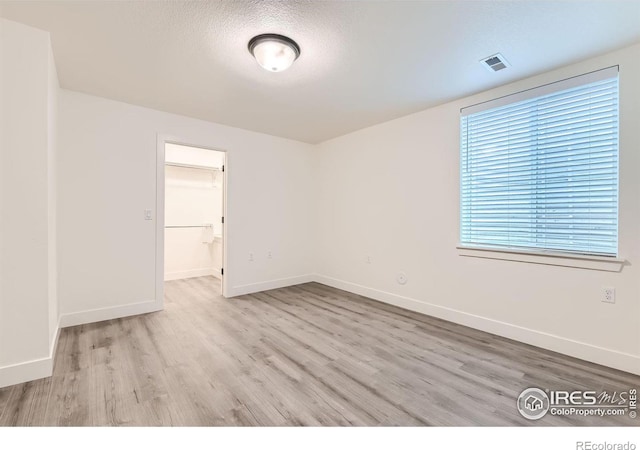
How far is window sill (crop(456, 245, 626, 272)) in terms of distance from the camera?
2238mm

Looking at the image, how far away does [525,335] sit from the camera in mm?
2662

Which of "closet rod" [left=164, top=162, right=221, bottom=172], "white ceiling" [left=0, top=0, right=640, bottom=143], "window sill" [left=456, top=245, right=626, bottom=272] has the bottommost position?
"window sill" [left=456, top=245, right=626, bottom=272]

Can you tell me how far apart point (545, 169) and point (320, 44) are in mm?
2273

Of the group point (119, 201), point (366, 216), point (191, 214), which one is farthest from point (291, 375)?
point (191, 214)

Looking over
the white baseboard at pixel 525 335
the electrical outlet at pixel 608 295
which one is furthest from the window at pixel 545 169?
the white baseboard at pixel 525 335

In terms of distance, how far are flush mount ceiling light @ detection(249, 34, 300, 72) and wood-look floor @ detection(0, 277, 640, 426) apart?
2.36m

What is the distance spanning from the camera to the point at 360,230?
14.2 feet

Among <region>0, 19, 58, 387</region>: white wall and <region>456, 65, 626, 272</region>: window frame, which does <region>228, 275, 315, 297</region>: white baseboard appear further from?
<region>456, 65, 626, 272</region>: window frame

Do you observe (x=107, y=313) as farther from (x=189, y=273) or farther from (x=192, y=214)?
(x=192, y=214)

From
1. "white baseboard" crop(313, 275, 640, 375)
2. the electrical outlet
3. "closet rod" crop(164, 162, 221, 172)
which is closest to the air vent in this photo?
the electrical outlet

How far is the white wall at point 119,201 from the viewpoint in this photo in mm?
3000

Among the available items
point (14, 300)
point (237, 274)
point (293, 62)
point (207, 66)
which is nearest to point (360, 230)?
point (237, 274)
